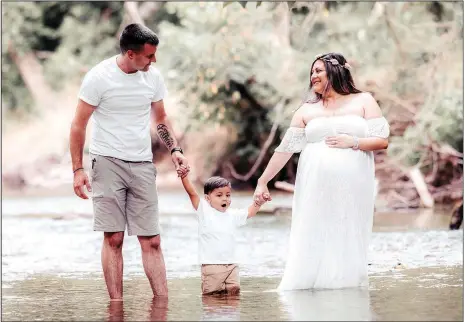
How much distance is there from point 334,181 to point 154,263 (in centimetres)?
143

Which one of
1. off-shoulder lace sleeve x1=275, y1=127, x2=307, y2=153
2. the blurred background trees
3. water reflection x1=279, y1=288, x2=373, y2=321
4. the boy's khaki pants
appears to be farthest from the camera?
the blurred background trees

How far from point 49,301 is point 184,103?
15102mm

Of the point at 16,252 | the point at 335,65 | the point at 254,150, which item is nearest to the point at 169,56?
the point at 254,150

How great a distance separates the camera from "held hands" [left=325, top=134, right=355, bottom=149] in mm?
8945

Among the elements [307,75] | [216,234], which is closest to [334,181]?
[216,234]

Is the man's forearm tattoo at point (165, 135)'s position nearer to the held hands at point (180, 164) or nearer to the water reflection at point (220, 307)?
the held hands at point (180, 164)

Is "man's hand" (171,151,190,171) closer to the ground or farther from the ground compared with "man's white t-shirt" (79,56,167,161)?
closer to the ground

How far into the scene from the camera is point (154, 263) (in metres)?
8.78

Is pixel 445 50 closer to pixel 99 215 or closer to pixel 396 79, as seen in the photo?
pixel 396 79

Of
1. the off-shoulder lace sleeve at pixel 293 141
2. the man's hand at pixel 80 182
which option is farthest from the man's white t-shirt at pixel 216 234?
the man's hand at pixel 80 182

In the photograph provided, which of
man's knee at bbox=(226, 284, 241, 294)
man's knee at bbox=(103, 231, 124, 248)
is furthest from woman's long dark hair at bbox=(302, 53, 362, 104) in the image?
man's knee at bbox=(103, 231, 124, 248)

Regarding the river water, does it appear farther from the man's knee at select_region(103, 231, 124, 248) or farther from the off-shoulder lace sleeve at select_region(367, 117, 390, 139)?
the off-shoulder lace sleeve at select_region(367, 117, 390, 139)

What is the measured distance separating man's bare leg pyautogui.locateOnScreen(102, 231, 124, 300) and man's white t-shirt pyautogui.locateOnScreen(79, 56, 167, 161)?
584 millimetres

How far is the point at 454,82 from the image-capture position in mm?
19984
